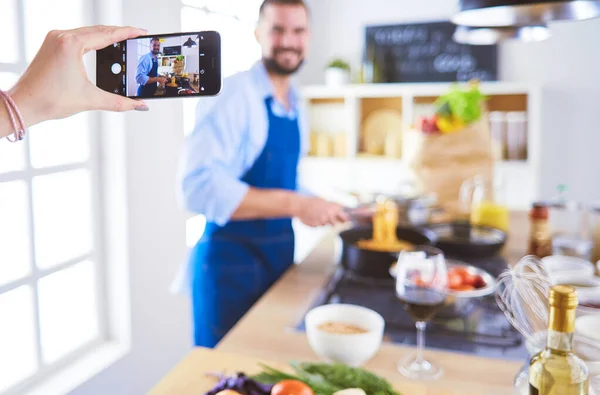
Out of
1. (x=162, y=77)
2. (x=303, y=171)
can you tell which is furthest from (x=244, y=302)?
(x=303, y=171)

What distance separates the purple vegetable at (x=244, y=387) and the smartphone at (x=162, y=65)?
392 mm

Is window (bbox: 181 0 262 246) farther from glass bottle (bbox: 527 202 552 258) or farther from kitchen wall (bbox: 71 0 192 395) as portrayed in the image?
glass bottle (bbox: 527 202 552 258)

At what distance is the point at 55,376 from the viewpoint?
4.84 feet

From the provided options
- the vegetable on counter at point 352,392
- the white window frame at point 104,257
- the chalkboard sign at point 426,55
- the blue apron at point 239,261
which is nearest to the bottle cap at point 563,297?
the vegetable on counter at point 352,392

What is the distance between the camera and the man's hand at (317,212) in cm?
155

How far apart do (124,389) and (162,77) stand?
1.28 m

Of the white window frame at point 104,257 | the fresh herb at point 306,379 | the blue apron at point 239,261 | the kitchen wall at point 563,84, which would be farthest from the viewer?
the kitchen wall at point 563,84

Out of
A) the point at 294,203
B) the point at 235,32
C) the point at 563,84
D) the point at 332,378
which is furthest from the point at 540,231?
the point at 563,84

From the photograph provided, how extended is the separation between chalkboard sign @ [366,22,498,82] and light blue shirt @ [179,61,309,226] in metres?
2.38

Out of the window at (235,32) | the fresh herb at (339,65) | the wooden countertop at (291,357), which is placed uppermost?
the fresh herb at (339,65)

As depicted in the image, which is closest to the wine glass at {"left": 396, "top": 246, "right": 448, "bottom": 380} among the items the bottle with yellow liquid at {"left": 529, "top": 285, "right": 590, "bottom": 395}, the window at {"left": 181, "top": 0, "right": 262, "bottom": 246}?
the bottle with yellow liquid at {"left": 529, "top": 285, "right": 590, "bottom": 395}

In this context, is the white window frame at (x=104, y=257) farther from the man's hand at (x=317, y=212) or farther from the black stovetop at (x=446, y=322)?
the black stovetop at (x=446, y=322)

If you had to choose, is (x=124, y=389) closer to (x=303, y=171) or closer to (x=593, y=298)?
(x=593, y=298)

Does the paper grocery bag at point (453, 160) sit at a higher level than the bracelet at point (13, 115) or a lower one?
lower
